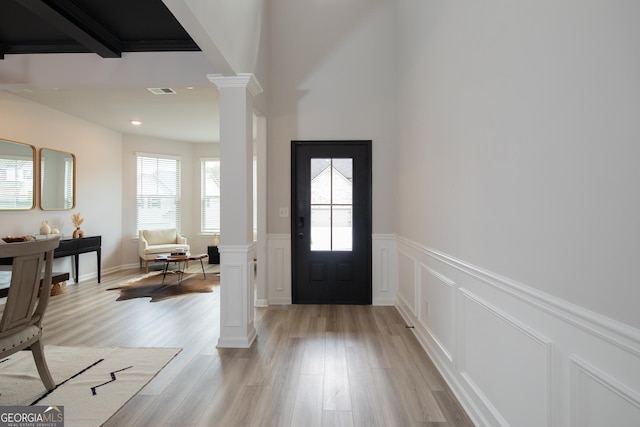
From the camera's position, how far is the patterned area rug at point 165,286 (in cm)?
493

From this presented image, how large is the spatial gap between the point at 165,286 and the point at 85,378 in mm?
3158

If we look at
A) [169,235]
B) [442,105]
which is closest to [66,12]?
[442,105]

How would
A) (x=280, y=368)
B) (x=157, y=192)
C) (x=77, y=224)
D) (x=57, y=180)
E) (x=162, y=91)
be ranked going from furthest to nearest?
(x=157, y=192) → (x=77, y=224) → (x=57, y=180) → (x=162, y=91) → (x=280, y=368)

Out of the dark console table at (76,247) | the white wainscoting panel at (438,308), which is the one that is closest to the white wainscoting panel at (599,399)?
the white wainscoting panel at (438,308)

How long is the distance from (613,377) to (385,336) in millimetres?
2372

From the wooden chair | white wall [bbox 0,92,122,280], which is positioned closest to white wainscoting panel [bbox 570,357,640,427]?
the wooden chair

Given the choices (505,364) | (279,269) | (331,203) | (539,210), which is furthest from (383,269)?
(539,210)

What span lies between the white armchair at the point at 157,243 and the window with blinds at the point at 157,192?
37 cm

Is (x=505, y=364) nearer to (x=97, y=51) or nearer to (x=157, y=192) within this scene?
(x=97, y=51)

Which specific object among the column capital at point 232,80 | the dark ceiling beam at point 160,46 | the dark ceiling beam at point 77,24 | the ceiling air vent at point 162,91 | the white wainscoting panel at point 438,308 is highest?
the dark ceiling beam at point 160,46

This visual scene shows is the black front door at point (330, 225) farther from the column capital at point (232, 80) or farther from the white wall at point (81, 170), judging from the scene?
the white wall at point (81, 170)

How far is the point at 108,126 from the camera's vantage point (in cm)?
649

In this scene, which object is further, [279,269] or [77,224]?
[77,224]

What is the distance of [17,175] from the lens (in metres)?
4.72
